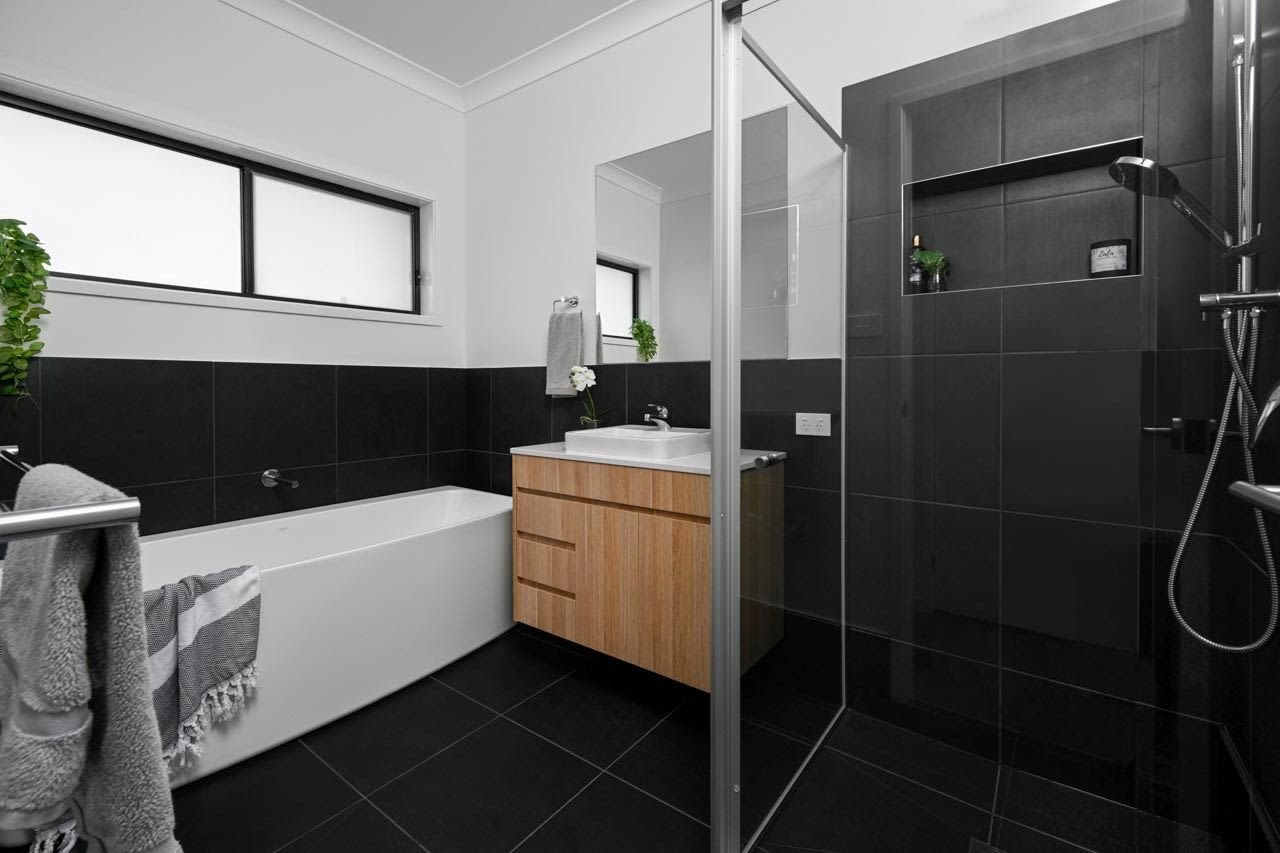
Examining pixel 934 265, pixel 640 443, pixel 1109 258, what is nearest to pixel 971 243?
pixel 934 265

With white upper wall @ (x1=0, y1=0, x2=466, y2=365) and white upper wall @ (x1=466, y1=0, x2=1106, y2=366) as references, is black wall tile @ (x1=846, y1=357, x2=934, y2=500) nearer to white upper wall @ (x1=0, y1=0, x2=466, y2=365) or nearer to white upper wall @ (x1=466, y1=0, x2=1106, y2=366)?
white upper wall @ (x1=466, y1=0, x2=1106, y2=366)

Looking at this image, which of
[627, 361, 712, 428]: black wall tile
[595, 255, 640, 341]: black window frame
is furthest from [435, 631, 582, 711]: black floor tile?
[595, 255, 640, 341]: black window frame

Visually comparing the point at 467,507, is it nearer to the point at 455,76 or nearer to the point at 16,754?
the point at 455,76

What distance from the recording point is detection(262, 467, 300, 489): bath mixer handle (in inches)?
101

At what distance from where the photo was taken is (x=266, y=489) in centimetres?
257

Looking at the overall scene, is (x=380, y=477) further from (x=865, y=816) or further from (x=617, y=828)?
(x=865, y=816)

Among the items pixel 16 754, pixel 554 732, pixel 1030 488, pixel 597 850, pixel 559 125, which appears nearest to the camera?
pixel 16 754

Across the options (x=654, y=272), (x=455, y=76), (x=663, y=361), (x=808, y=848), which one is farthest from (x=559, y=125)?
(x=808, y=848)

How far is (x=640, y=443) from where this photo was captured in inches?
84.4

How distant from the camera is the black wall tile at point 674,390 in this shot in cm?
246

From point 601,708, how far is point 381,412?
1.86 metres

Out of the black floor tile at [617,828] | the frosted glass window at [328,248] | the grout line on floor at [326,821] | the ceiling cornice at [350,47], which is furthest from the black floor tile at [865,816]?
the ceiling cornice at [350,47]

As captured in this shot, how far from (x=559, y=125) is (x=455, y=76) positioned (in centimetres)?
74

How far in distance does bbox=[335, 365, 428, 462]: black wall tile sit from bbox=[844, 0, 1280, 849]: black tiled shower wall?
2.43 meters
